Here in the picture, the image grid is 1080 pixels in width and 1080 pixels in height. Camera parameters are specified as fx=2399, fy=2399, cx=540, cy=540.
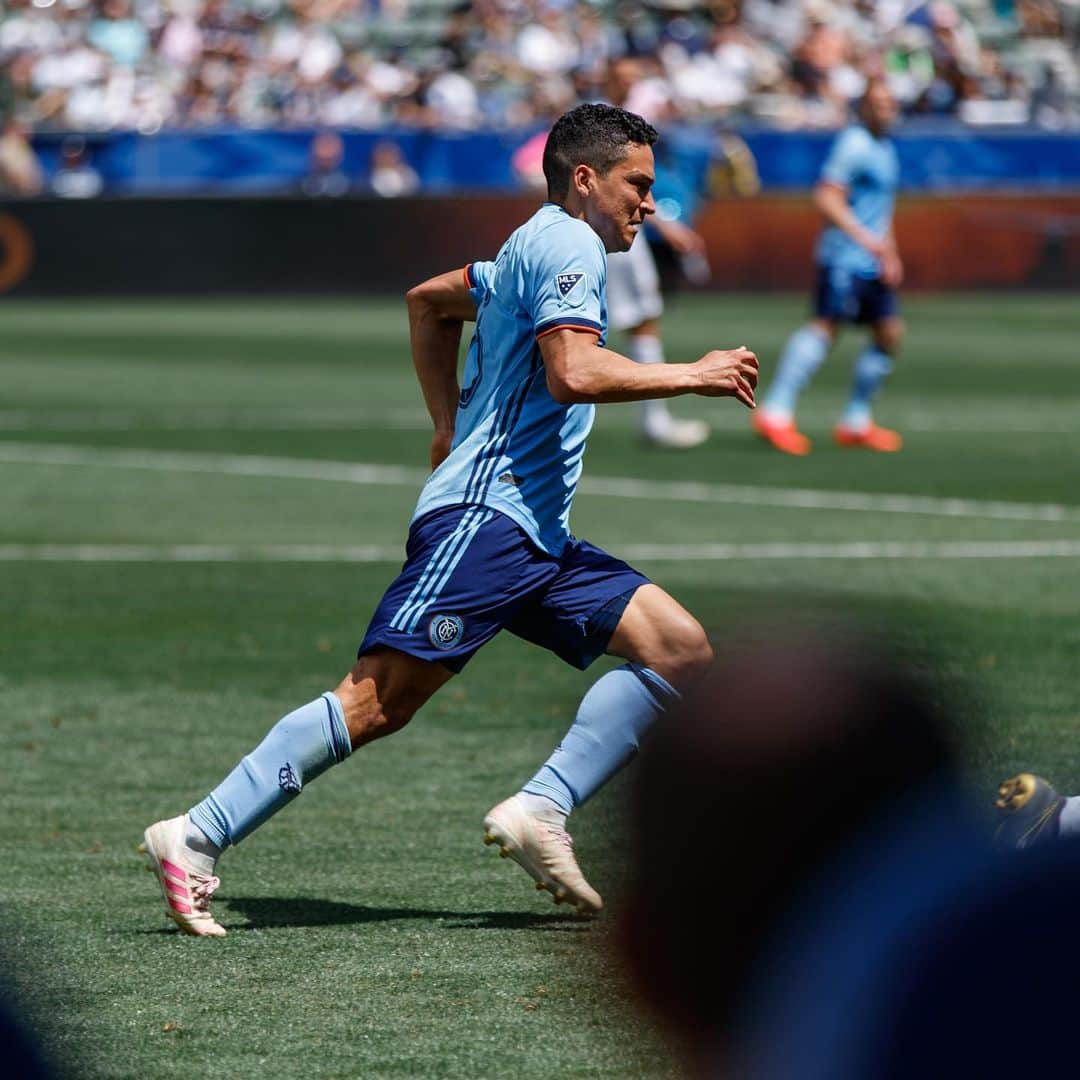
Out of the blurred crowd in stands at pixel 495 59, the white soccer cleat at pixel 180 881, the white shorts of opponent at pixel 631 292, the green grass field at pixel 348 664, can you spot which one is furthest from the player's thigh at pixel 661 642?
the blurred crowd in stands at pixel 495 59

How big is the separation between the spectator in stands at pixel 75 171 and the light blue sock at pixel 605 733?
29.5 metres

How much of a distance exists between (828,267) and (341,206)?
51.9 ft

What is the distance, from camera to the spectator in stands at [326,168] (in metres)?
34.7

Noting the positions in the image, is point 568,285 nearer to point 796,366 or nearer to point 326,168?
point 796,366

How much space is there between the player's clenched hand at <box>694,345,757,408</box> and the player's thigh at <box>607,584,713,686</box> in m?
0.64

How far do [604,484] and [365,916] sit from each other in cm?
951

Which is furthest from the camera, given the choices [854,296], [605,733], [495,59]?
[495,59]

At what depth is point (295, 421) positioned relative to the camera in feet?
63.4

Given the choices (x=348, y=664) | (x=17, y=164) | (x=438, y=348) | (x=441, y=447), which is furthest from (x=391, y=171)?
(x=441, y=447)

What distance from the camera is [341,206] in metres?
31.8

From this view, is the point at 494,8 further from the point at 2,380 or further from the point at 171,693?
the point at 171,693

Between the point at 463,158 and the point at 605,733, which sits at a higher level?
the point at 605,733

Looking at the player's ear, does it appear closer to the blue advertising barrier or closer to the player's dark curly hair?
the player's dark curly hair

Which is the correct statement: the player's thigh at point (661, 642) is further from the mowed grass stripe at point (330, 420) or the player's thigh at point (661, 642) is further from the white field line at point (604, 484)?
the mowed grass stripe at point (330, 420)
